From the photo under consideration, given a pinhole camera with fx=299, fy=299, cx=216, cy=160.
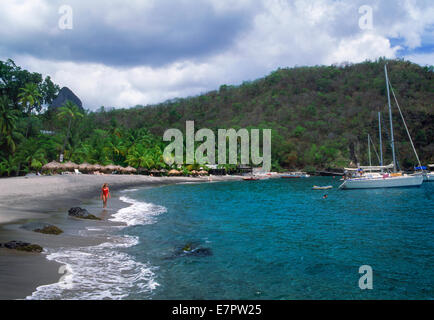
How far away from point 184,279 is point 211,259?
223 cm

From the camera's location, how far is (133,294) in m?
7.23

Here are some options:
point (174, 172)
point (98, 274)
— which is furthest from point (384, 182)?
point (174, 172)

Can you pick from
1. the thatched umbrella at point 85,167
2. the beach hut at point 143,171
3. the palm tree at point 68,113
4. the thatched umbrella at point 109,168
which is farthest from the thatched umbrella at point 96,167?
the beach hut at point 143,171

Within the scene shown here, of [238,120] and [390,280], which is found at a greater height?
[238,120]

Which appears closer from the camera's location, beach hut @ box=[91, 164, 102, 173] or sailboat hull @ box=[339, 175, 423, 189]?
sailboat hull @ box=[339, 175, 423, 189]

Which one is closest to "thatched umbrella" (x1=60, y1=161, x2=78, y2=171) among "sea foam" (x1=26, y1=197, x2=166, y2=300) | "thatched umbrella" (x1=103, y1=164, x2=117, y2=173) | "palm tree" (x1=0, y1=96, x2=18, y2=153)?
"thatched umbrella" (x1=103, y1=164, x2=117, y2=173)

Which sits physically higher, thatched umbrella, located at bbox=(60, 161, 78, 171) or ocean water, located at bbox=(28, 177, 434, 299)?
thatched umbrella, located at bbox=(60, 161, 78, 171)

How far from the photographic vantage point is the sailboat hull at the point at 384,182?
39.6 metres

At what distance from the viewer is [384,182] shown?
3966cm

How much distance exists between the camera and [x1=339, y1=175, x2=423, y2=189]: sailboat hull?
3959 centimetres

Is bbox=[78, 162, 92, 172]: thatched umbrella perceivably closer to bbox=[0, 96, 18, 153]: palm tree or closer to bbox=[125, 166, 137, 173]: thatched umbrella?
bbox=[125, 166, 137, 173]: thatched umbrella

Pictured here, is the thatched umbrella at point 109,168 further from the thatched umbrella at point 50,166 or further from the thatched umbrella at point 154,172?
the thatched umbrella at point 154,172
